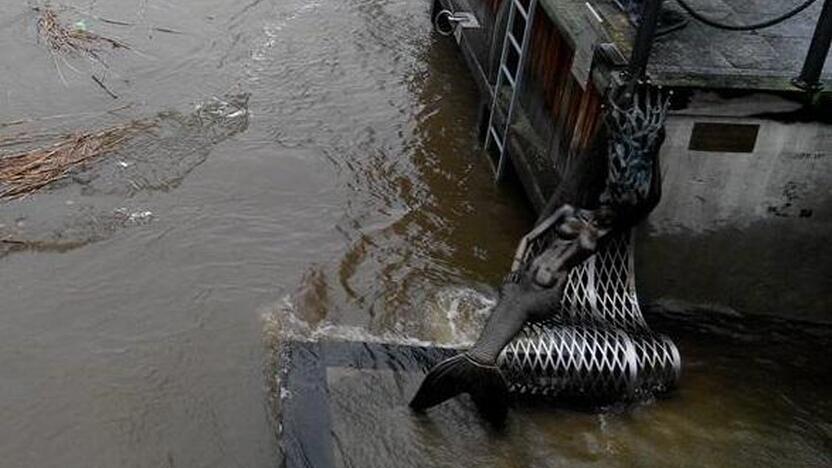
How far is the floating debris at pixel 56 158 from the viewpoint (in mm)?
8633

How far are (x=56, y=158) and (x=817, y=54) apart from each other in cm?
670

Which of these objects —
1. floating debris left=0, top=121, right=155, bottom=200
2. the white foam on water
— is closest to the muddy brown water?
the white foam on water

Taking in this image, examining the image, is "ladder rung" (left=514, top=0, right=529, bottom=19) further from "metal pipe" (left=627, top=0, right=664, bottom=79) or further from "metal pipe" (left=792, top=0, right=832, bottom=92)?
"metal pipe" (left=792, top=0, right=832, bottom=92)

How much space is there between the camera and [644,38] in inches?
248

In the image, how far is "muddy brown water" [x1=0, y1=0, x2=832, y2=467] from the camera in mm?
6090

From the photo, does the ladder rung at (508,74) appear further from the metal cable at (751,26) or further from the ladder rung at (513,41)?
the metal cable at (751,26)

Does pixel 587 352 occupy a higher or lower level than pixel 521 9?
lower

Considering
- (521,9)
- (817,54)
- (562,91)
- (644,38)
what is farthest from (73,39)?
(817,54)

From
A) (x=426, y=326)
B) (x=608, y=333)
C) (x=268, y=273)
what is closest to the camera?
(x=608, y=333)

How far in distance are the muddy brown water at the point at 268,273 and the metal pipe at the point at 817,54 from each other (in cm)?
190

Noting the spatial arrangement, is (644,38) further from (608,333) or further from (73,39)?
(73,39)

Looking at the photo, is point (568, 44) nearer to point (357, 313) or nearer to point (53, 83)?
point (357, 313)

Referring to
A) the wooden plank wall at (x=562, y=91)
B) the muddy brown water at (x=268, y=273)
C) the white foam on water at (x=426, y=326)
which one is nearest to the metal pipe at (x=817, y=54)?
the wooden plank wall at (x=562, y=91)

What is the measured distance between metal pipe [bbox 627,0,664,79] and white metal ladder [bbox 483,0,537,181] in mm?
2174
